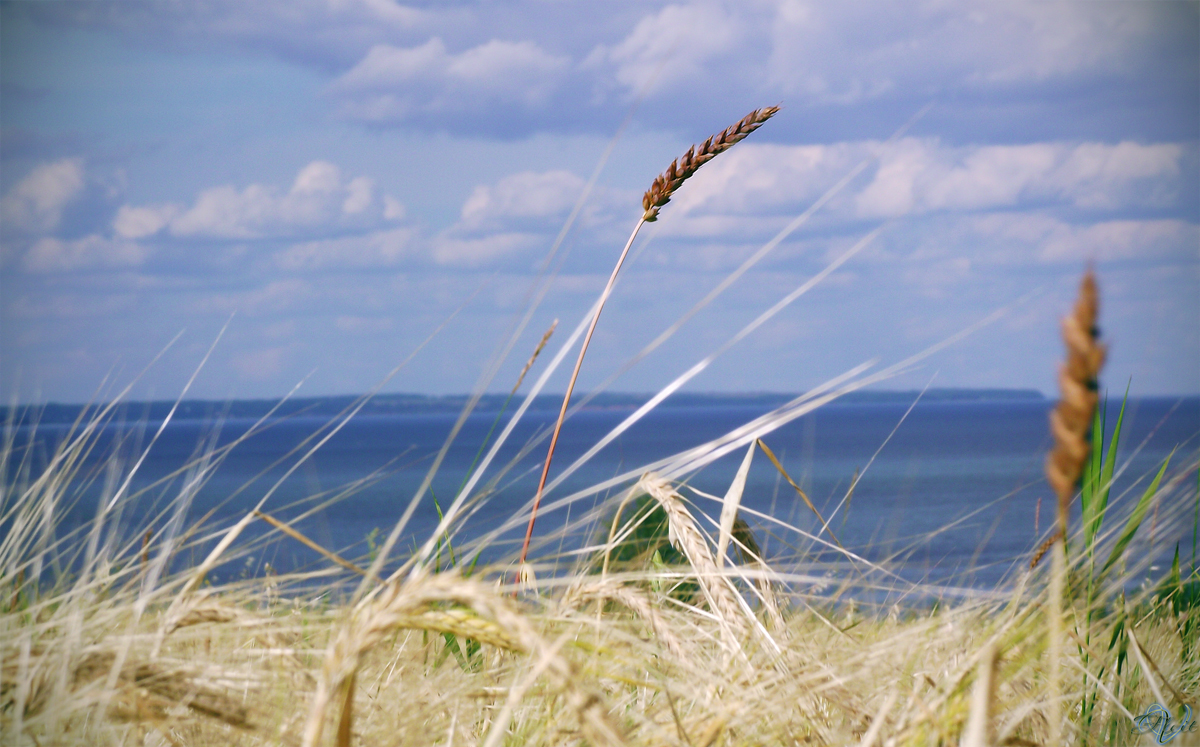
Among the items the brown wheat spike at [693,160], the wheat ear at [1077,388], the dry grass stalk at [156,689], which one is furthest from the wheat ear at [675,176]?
the wheat ear at [1077,388]

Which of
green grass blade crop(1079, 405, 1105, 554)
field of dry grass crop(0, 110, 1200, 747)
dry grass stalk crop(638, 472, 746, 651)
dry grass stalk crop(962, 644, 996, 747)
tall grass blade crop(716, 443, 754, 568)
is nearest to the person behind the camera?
dry grass stalk crop(962, 644, 996, 747)

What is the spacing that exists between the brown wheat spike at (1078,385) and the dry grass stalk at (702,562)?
83 centimetres

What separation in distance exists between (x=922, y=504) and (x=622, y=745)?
4506cm

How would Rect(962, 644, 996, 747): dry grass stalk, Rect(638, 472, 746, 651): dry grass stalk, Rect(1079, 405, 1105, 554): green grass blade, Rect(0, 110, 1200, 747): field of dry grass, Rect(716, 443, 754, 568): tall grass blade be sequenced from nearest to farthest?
1. Rect(962, 644, 996, 747): dry grass stalk
2. Rect(0, 110, 1200, 747): field of dry grass
3. Rect(1079, 405, 1105, 554): green grass blade
4. Rect(638, 472, 746, 651): dry grass stalk
5. Rect(716, 443, 754, 568): tall grass blade

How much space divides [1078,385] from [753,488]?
46.8 metres

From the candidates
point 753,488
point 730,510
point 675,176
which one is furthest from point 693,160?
point 753,488

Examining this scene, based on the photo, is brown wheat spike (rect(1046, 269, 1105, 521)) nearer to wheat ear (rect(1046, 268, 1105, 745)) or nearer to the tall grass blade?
wheat ear (rect(1046, 268, 1105, 745))

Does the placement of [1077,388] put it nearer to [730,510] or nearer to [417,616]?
[417,616]

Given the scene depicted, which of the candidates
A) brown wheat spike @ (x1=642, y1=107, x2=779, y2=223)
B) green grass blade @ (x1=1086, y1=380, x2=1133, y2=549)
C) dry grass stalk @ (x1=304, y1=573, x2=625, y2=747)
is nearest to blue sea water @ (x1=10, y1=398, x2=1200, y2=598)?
green grass blade @ (x1=1086, y1=380, x2=1133, y2=549)

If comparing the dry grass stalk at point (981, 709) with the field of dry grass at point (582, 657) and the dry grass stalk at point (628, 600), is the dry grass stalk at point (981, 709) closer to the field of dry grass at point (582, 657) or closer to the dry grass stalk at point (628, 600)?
the field of dry grass at point (582, 657)

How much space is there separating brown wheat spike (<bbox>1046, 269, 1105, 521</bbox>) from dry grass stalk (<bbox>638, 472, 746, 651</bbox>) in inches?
32.7

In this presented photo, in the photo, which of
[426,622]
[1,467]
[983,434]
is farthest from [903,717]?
[983,434]

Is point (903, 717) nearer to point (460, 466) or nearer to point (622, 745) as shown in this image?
point (622, 745)

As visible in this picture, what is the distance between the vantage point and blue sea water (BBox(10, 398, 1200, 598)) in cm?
177
